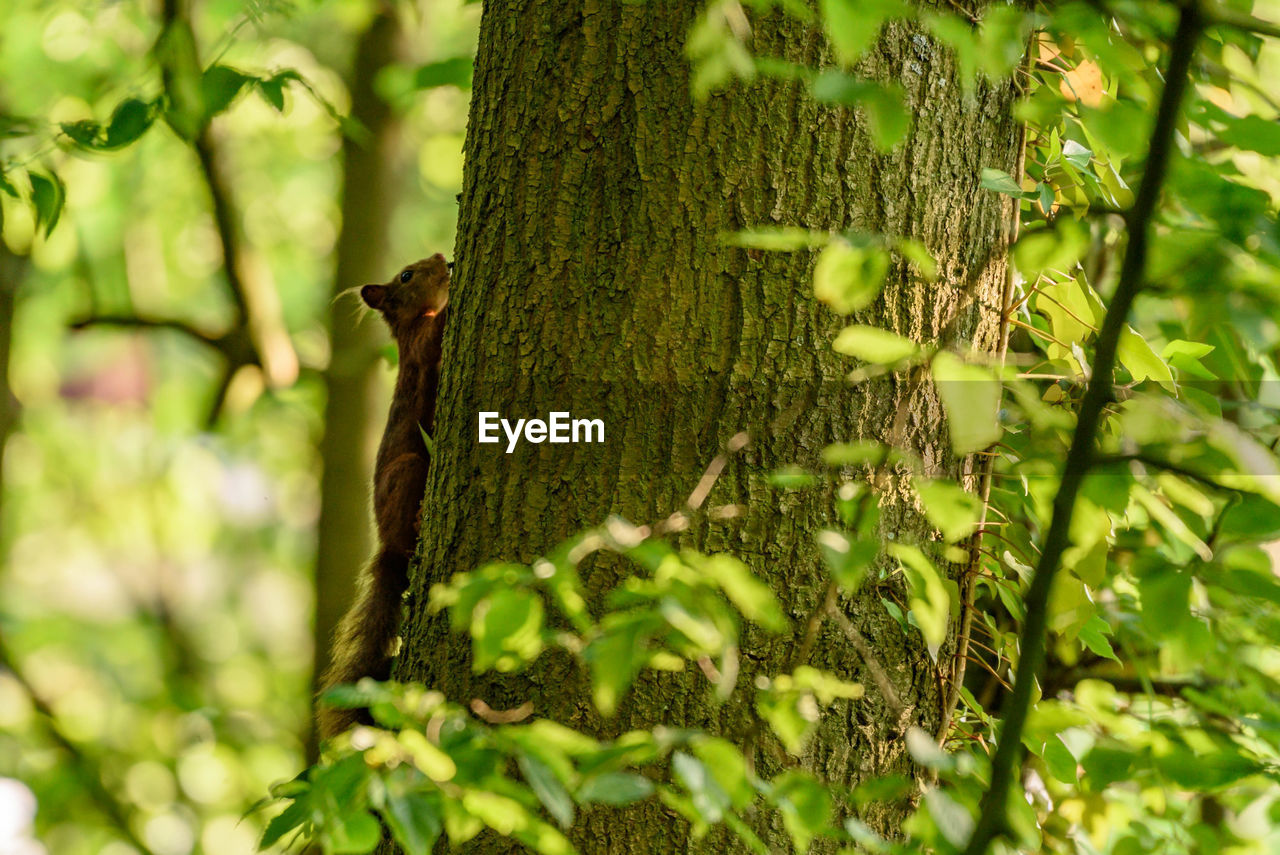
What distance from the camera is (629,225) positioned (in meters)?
1.22

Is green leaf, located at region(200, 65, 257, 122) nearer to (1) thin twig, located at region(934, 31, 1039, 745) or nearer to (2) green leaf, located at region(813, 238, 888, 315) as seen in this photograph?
(1) thin twig, located at region(934, 31, 1039, 745)

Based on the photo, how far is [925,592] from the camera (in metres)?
0.92

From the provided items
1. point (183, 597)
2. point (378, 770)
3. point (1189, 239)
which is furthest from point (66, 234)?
point (1189, 239)

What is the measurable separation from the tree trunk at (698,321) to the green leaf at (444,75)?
0.95 m

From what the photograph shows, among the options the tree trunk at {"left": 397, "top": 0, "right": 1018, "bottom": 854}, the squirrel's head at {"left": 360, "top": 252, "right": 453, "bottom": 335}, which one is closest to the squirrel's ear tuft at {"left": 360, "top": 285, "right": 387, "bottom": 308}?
the squirrel's head at {"left": 360, "top": 252, "right": 453, "bottom": 335}

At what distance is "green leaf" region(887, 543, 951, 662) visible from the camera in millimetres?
886

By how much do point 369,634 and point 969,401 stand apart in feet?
4.89

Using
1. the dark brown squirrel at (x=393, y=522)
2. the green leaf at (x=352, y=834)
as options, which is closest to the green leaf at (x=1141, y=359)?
the green leaf at (x=352, y=834)

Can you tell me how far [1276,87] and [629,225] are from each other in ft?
4.80

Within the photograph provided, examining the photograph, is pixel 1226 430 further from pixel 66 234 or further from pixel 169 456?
pixel 169 456

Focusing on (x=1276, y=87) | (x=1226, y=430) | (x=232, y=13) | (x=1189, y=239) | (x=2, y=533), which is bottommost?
(x=2, y=533)

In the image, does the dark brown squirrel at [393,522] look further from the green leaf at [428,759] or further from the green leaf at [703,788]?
the green leaf at [703,788]

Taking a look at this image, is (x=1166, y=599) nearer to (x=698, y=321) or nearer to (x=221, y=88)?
(x=698, y=321)

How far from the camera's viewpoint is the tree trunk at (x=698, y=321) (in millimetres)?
1191
